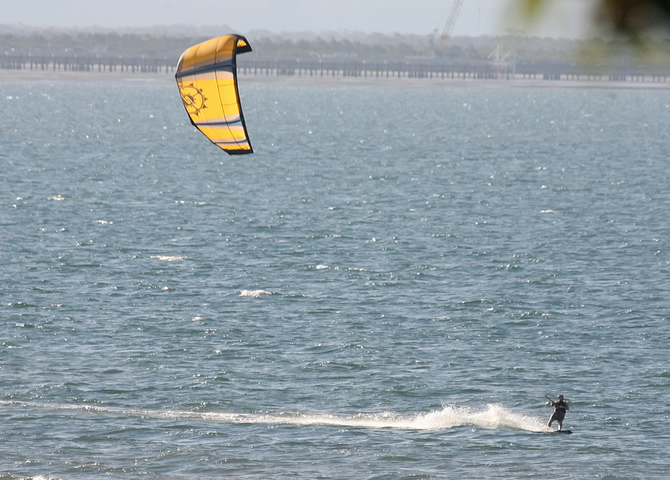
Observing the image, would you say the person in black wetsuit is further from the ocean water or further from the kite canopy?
the kite canopy

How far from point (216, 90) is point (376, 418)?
548 inches

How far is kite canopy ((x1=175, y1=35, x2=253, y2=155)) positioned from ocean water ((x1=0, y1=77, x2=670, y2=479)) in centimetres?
1015

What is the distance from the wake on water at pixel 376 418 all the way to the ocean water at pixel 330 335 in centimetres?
11

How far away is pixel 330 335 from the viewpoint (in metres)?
45.5

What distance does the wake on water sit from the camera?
34.9 metres

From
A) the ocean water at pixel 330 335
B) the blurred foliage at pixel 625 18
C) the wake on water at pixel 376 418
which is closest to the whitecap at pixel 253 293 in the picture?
the ocean water at pixel 330 335

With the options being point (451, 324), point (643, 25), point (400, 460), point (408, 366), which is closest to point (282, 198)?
point (451, 324)

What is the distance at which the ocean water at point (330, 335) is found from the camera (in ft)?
107

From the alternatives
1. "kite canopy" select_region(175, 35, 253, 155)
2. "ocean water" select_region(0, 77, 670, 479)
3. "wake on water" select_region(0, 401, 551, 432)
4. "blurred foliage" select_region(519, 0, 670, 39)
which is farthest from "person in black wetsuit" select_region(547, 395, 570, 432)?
"blurred foliage" select_region(519, 0, 670, 39)

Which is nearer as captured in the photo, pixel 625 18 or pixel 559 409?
pixel 625 18

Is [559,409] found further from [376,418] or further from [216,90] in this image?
[216,90]

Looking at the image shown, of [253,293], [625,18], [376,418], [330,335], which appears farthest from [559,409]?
[625,18]

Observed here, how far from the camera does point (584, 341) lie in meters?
Answer: 44.5

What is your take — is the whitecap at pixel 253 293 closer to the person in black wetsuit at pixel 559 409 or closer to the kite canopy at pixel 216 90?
the person in black wetsuit at pixel 559 409
